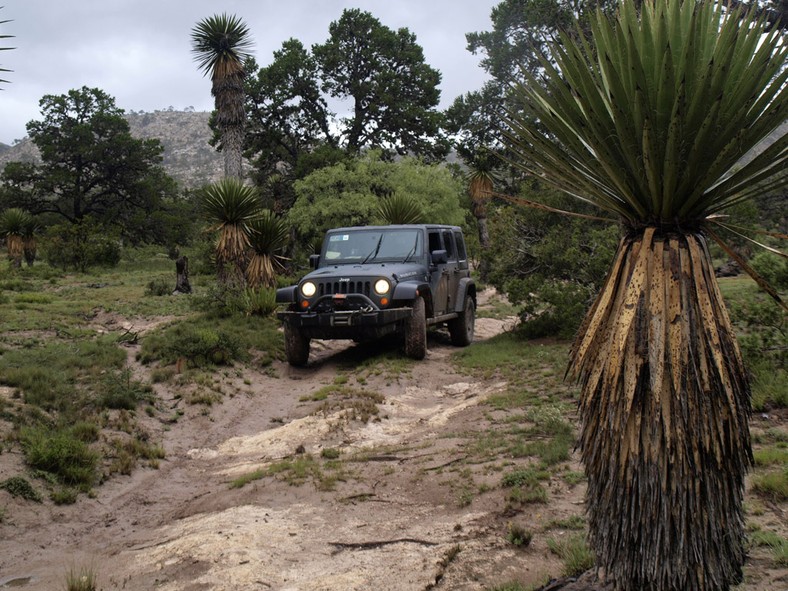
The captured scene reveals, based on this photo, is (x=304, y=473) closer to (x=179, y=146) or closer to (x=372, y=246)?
(x=372, y=246)

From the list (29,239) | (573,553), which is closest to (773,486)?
(573,553)

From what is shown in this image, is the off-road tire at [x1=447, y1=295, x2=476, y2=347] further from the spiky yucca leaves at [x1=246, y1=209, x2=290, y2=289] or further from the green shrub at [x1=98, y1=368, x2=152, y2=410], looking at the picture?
the green shrub at [x1=98, y1=368, x2=152, y2=410]

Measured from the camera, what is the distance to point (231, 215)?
14867 mm

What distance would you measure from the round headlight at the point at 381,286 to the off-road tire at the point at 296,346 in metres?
1.54

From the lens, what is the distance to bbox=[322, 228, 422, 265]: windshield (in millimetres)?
11638

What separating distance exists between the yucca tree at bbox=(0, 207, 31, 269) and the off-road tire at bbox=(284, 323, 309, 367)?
1982 cm

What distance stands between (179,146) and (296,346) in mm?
113194

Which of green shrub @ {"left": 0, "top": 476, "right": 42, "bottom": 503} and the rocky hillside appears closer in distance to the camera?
green shrub @ {"left": 0, "top": 476, "right": 42, "bottom": 503}

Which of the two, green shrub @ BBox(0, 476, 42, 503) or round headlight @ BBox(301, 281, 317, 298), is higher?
round headlight @ BBox(301, 281, 317, 298)

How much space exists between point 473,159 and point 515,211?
660 inches

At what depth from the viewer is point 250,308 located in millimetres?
14242

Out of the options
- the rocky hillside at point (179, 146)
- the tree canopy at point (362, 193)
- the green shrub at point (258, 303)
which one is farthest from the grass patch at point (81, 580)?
the rocky hillside at point (179, 146)

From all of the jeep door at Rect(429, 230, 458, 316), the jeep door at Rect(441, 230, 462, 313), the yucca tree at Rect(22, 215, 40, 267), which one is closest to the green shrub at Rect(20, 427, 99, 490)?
the jeep door at Rect(429, 230, 458, 316)

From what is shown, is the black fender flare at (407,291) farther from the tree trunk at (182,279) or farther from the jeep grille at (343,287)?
the tree trunk at (182,279)
